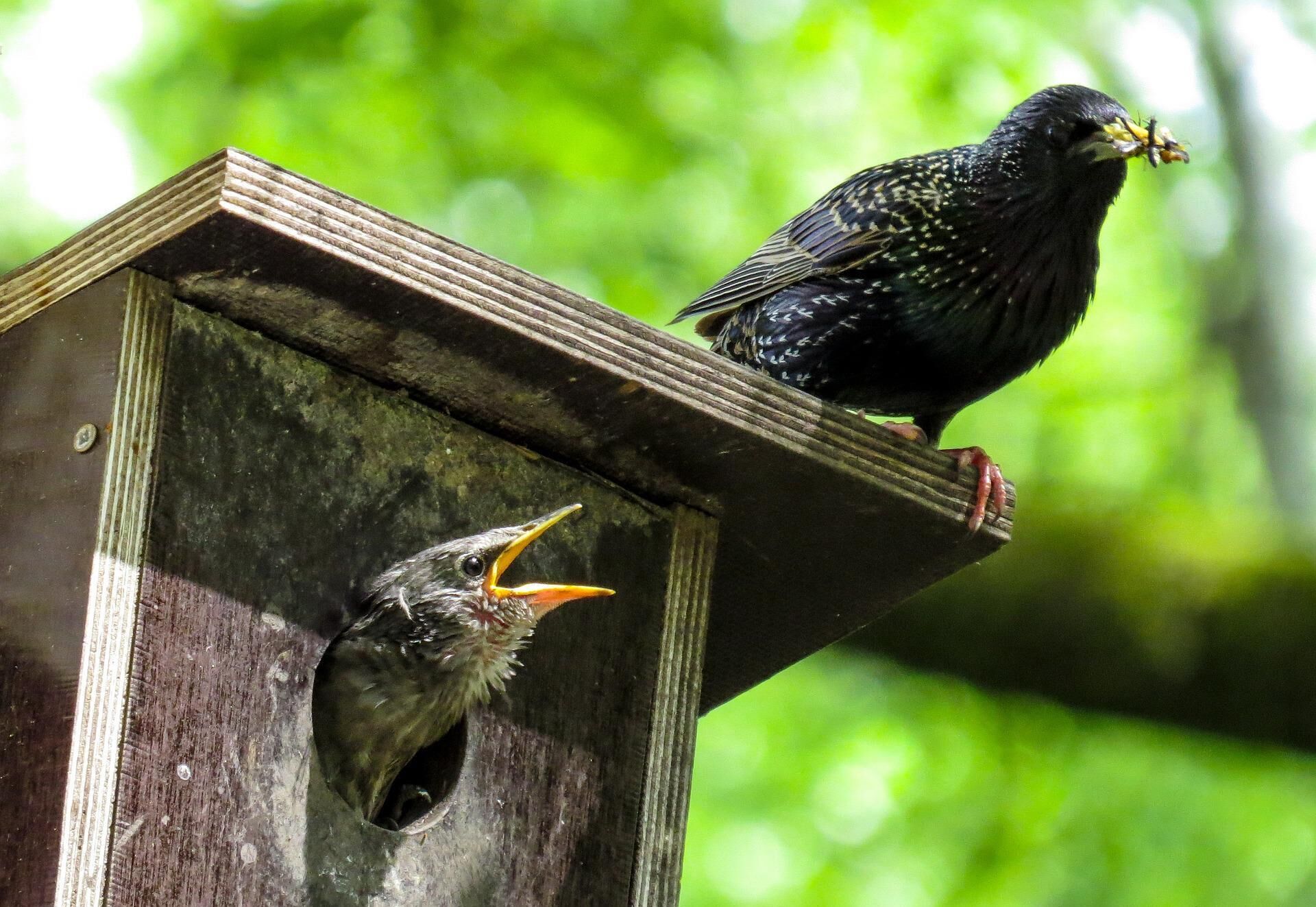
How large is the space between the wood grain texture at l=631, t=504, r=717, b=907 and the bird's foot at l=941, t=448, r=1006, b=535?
42cm

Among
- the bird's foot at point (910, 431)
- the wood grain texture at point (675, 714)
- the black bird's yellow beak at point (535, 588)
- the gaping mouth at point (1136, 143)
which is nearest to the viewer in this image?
the black bird's yellow beak at point (535, 588)

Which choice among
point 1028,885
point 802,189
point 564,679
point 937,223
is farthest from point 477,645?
point 802,189

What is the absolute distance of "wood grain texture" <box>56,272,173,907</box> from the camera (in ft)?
7.06

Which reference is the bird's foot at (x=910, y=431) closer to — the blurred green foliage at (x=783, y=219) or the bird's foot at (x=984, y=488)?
the bird's foot at (x=984, y=488)

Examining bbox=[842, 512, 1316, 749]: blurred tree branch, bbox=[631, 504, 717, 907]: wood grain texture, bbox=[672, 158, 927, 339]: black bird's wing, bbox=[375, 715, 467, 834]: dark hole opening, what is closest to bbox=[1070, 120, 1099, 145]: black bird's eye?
bbox=[672, 158, 927, 339]: black bird's wing

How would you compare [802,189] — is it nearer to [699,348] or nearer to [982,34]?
[982,34]

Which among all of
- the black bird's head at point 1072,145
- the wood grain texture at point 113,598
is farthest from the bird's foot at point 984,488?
the wood grain texture at point 113,598

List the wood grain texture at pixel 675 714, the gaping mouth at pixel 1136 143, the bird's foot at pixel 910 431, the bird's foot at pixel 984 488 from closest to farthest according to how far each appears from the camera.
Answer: the wood grain texture at pixel 675 714 < the bird's foot at pixel 984 488 < the gaping mouth at pixel 1136 143 < the bird's foot at pixel 910 431

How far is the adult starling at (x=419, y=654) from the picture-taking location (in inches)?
102

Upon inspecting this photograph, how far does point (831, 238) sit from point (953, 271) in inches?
11.5

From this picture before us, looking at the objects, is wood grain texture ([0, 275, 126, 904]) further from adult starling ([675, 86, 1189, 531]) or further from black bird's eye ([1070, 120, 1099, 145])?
black bird's eye ([1070, 120, 1099, 145])

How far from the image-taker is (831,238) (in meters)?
3.60

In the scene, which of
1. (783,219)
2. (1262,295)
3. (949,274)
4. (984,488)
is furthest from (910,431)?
(1262,295)

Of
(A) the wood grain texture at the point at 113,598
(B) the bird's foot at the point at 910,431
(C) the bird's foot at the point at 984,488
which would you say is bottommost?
(A) the wood grain texture at the point at 113,598
